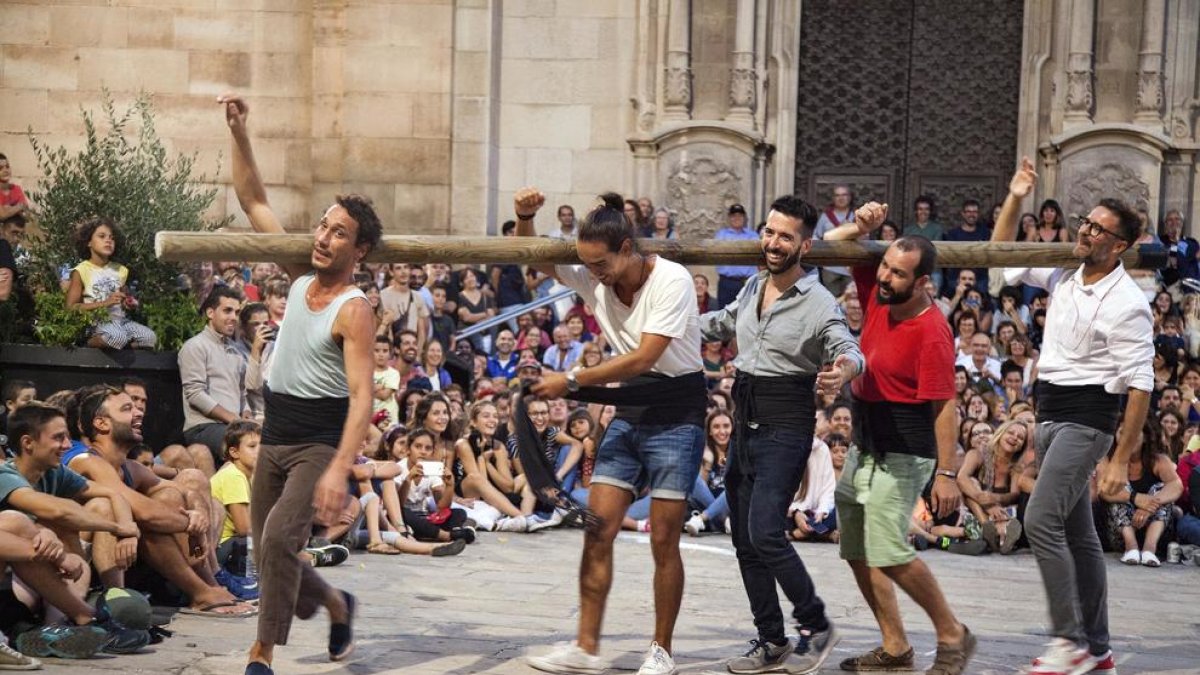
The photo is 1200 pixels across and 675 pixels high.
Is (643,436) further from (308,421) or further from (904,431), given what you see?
(308,421)

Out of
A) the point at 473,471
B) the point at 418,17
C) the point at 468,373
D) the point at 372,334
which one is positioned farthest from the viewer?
the point at 418,17

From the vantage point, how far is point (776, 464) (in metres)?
7.56

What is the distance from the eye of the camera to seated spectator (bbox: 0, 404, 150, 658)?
7684 millimetres

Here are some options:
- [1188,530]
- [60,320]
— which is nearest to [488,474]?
[60,320]

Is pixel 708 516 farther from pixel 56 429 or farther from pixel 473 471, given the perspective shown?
pixel 56 429

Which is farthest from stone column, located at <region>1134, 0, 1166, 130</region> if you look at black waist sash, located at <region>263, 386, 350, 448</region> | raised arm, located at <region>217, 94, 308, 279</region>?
black waist sash, located at <region>263, 386, 350, 448</region>

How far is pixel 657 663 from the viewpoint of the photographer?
7.52 meters

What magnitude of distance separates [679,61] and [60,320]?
10.9 metres

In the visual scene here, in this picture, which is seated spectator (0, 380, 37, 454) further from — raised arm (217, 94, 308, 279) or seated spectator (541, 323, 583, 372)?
seated spectator (541, 323, 583, 372)

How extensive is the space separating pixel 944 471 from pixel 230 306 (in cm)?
534

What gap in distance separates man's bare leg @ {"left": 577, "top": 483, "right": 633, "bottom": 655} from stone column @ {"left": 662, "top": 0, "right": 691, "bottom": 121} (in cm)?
1299

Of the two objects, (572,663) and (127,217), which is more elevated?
(127,217)

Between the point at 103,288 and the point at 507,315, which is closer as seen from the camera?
the point at 103,288

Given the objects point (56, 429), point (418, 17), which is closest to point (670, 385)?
point (56, 429)
